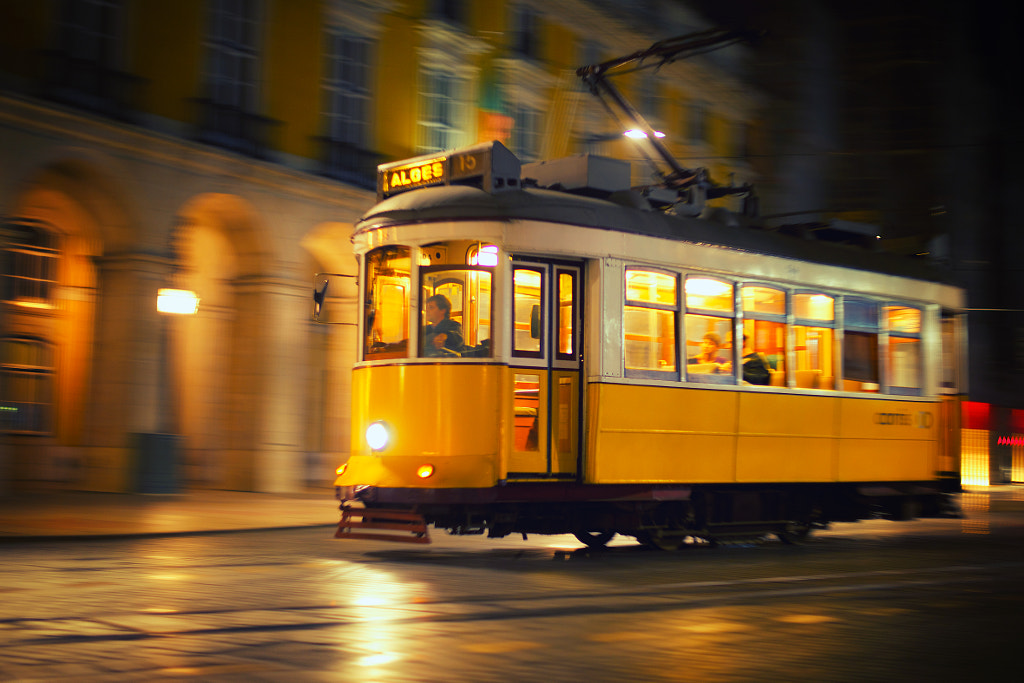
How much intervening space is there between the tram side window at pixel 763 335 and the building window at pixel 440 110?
515 inches

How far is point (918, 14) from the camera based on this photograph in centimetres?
2306

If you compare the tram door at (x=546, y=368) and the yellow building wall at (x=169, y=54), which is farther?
the yellow building wall at (x=169, y=54)

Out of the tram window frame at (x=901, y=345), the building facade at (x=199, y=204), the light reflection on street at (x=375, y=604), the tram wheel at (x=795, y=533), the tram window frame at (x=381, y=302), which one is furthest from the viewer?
the building facade at (x=199, y=204)

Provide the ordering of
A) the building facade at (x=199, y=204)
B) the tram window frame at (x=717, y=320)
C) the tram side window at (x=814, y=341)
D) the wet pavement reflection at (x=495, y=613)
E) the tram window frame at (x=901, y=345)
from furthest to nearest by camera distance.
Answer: the building facade at (x=199, y=204)
the tram window frame at (x=901, y=345)
the tram side window at (x=814, y=341)
the tram window frame at (x=717, y=320)
the wet pavement reflection at (x=495, y=613)

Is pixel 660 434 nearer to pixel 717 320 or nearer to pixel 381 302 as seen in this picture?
pixel 717 320

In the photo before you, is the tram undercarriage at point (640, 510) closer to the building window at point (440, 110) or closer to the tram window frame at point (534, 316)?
the tram window frame at point (534, 316)

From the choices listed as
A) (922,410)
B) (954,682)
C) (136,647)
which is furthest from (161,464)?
(954,682)

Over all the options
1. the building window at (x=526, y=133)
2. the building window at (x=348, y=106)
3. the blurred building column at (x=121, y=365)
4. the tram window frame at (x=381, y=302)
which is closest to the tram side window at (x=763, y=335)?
the tram window frame at (x=381, y=302)

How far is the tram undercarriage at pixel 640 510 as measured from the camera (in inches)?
419

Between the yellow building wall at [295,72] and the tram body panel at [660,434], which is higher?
the yellow building wall at [295,72]

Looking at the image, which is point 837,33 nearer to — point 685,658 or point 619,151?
point 619,151

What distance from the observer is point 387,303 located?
1129 centimetres

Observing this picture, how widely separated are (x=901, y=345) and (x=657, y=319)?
417 cm

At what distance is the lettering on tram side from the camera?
1404 cm
